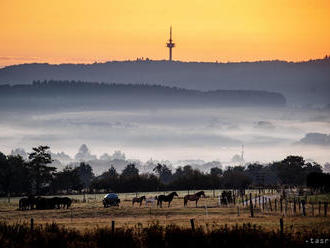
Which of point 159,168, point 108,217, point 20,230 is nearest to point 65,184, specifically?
point 159,168

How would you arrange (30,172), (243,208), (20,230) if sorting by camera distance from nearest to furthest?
(20,230) → (243,208) → (30,172)

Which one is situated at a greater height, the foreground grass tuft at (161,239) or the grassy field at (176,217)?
the grassy field at (176,217)

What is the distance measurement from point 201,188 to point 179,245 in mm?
96298

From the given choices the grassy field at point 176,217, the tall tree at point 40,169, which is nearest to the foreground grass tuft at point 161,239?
the grassy field at point 176,217

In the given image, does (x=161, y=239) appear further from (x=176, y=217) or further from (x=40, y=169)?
(x=40, y=169)

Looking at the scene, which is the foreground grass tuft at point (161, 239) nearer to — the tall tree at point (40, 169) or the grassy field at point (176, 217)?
the grassy field at point (176, 217)

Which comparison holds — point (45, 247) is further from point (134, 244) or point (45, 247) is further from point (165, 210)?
point (165, 210)

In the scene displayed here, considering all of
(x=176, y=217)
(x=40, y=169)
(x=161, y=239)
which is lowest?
(x=161, y=239)

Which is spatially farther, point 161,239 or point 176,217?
point 176,217

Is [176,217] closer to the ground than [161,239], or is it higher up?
higher up

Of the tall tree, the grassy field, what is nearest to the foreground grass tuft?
the grassy field

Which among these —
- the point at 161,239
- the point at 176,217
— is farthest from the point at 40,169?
the point at 161,239

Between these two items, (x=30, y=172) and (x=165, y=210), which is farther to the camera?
(x=30, y=172)

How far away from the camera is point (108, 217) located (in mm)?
72188
